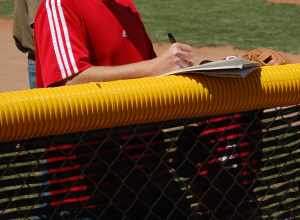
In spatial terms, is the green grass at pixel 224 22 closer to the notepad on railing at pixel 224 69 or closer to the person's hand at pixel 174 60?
the person's hand at pixel 174 60

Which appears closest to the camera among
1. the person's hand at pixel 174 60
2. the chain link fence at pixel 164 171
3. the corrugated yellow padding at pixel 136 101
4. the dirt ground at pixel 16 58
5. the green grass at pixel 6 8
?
the corrugated yellow padding at pixel 136 101

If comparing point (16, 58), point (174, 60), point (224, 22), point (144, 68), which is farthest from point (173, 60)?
point (224, 22)

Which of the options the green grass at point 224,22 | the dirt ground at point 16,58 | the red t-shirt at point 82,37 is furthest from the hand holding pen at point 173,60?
the green grass at point 224,22

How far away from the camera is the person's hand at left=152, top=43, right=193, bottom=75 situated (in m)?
2.65

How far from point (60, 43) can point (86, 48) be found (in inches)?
4.7

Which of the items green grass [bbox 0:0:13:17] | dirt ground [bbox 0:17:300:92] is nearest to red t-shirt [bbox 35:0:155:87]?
dirt ground [bbox 0:17:300:92]

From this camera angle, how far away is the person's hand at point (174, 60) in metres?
2.65

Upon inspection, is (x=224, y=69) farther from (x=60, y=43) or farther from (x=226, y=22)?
(x=226, y=22)

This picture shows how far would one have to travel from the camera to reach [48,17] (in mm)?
2729

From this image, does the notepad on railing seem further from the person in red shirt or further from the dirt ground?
the dirt ground

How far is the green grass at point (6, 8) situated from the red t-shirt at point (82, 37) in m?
10.2

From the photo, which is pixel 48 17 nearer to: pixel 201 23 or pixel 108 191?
pixel 108 191

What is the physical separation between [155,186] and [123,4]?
79cm

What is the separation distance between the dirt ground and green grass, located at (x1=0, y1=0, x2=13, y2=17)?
1387 mm
